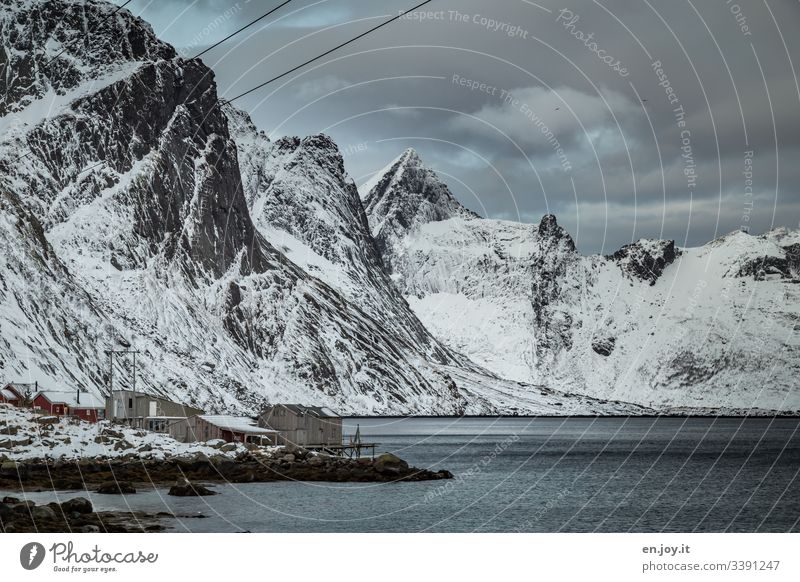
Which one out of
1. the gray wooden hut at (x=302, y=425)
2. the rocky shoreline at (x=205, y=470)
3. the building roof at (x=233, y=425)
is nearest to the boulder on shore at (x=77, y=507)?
the rocky shoreline at (x=205, y=470)

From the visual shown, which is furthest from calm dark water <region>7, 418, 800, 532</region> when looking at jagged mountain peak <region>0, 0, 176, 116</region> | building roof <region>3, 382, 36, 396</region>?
jagged mountain peak <region>0, 0, 176, 116</region>

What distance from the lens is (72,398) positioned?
9988 cm

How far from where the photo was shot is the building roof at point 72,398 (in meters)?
95.8

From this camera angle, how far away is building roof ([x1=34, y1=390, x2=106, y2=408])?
314 feet

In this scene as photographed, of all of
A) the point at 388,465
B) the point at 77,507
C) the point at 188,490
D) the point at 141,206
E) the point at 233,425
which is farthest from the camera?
the point at 141,206

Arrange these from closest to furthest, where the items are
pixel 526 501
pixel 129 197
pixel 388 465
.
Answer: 1. pixel 526 501
2. pixel 388 465
3. pixel 129 197

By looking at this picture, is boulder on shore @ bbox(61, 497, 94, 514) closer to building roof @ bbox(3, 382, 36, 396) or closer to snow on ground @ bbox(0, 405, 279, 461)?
snow on ground @ bbox(0, 405, 279, 461)

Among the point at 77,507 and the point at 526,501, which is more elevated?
the point at 77,507

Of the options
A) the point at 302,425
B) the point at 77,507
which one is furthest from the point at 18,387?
the point at 77,507

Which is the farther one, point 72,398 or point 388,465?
point 72,398

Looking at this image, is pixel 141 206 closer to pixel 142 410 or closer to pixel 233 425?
pixel 142 410

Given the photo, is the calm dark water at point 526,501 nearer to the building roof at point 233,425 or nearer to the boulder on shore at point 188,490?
the boulder on shore at point 188,490
